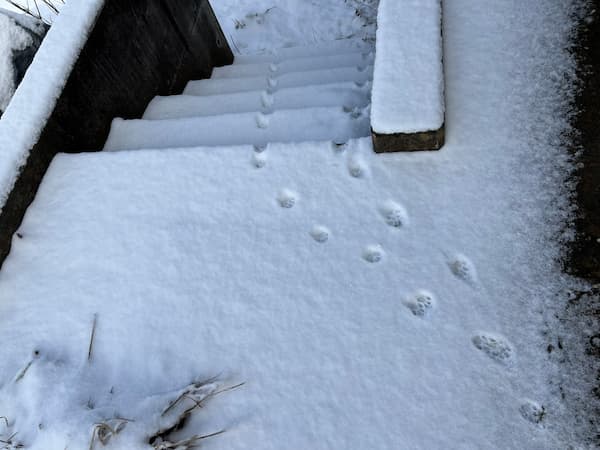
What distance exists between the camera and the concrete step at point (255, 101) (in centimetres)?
247

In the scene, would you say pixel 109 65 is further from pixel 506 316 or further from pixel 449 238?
pixel 506 316

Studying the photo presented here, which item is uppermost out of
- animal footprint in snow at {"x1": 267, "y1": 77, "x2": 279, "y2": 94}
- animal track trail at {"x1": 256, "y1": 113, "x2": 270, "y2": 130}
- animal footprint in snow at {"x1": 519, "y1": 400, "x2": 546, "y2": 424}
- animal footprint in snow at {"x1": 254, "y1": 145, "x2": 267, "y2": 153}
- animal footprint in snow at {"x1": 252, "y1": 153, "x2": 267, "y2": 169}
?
animal footprint in snow at {"x1": 254, "y1": 145, "x2": 267, "y2": 153}

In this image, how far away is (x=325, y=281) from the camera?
1.60m

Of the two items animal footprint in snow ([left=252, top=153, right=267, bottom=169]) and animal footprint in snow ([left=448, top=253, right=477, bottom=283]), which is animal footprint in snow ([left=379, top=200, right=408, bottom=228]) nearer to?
animal footprint in snow ([left=448, top=253, right=477, bottom=283])

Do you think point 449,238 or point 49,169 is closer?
point 449,238

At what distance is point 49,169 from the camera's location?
207cm

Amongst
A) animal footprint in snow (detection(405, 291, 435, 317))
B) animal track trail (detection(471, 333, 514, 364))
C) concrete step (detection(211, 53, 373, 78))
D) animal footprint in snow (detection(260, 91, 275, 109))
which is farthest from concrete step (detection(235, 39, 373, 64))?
animal track trail (detection(471, 333, 514, 364))

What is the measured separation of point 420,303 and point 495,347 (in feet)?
0.80

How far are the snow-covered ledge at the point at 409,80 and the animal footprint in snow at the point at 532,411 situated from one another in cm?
88

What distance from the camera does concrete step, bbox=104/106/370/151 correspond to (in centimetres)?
212

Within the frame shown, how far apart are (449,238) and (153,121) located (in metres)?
1.52

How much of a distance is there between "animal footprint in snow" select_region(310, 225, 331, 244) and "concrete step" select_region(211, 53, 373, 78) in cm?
164

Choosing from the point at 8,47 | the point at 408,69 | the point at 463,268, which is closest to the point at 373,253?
the point at 463,268

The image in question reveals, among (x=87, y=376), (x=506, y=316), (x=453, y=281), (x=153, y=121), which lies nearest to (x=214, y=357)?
(x=87, y=376)
